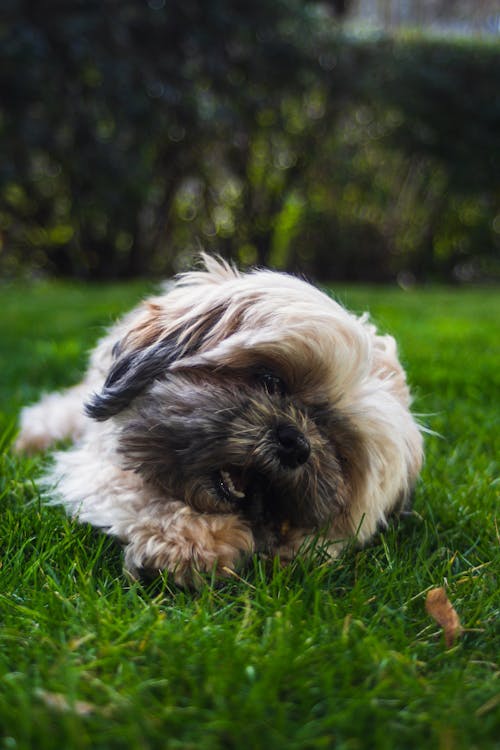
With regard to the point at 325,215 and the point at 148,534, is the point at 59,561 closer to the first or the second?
the point at 148,534

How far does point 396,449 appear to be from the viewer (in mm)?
2564

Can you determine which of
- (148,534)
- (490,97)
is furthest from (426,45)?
(148,534)

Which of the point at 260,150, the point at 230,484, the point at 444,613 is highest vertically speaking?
the point at 260,150

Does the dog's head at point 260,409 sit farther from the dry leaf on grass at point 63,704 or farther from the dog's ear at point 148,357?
the dry leaf on grass at point 63,704

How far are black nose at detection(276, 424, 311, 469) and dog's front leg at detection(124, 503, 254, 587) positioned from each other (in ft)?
1.01

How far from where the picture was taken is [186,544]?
2299mm

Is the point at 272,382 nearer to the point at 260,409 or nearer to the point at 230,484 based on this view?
the point at 260,409

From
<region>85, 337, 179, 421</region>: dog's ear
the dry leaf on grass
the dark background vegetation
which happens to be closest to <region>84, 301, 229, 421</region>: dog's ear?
<region>85, 337, 179, 421</region>: dog's ear

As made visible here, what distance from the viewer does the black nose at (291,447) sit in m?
2.27

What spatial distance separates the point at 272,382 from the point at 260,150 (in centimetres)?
1042

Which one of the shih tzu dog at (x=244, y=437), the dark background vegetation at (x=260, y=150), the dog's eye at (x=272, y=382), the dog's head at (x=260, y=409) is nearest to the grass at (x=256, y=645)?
the shih tzu dog at (x=244, y=437)

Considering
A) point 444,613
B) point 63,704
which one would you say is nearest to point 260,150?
point 444,613

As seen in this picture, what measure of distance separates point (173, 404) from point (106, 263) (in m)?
10.4

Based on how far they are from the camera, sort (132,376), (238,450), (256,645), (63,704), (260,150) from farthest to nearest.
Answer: (260,150), (132,376), (238,450), (256,645), (63,704)
